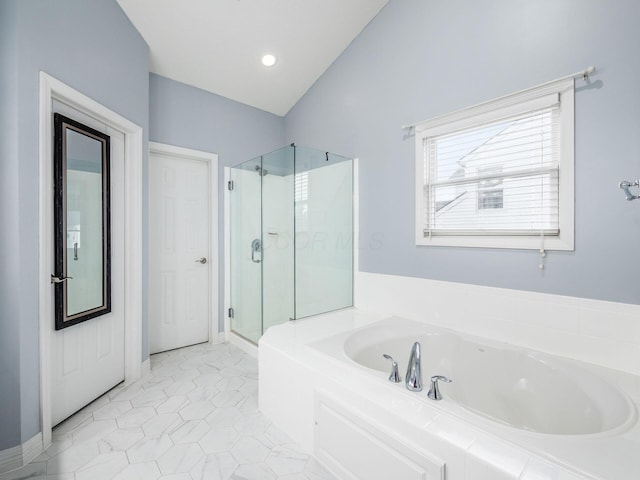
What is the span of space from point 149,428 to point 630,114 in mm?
3131

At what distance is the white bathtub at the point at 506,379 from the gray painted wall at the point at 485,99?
408mm

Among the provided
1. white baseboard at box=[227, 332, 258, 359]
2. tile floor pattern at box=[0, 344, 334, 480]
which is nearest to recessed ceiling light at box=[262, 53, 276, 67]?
white baseboard at box=[227, 332, 258, 359]

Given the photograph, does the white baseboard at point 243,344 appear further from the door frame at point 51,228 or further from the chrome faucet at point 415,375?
the chrome faucet at point 415,375

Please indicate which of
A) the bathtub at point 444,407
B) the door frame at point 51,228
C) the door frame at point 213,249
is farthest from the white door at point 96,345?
the bathtub at point 444,407

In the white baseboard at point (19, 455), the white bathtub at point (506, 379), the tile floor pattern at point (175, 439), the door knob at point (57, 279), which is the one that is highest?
the door knob at point (57, 279)

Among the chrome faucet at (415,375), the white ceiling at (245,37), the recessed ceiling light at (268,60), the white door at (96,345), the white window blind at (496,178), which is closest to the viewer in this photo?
the chrome faucet at (415,375)

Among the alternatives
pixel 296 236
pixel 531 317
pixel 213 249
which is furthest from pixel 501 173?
pixel 213 249

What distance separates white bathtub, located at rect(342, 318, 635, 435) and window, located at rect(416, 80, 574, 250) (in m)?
0.64

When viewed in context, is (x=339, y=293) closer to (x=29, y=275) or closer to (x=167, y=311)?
(x=167, y=311)

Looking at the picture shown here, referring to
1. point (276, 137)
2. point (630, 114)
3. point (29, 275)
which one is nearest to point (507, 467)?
point (630, 114)

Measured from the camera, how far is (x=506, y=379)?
5.73 ft

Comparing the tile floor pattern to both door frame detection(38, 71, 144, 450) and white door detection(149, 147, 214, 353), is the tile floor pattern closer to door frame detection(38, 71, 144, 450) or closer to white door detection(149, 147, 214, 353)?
door frame detection(38, 71, 144, 450)

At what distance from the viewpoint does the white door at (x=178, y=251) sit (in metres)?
2.89

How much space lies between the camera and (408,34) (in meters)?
2.35
